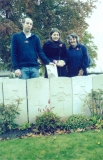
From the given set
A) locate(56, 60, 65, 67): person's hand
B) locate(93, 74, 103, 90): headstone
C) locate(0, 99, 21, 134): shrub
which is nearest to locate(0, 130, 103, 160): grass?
locate(0, 99, 21, 134): shrub

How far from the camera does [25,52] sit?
546 centimetres

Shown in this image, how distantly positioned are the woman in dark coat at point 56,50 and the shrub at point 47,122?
1251 millimetres

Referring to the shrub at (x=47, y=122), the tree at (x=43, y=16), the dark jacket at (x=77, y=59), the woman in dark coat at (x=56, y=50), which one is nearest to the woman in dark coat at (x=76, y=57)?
the dark jacket at (x=77, y=59)

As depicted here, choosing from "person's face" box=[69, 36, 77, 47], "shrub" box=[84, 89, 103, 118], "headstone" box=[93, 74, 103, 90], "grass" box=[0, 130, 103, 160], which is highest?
"person's face" box=[69, 36, 77, 47]

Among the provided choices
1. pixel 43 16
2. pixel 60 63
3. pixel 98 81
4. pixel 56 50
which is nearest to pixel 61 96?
pixel 60 63

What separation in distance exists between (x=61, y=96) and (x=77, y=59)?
978mm

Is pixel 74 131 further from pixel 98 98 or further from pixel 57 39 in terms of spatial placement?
pixel 57 39

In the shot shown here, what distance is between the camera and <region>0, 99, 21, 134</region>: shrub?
17.3 feet

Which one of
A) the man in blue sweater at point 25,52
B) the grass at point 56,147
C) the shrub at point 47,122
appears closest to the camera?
the grass at point 56,147

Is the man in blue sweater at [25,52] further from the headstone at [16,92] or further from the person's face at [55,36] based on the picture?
the person's face at [55,36]

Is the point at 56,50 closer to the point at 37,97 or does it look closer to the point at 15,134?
the point at 37,97

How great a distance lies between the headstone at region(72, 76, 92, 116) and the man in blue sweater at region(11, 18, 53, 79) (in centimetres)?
98

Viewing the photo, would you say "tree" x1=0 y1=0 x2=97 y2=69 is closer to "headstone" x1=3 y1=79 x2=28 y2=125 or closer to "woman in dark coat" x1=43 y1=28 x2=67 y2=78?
"woman in dark coat" x1=43 y1=28 x2=67 y2=78

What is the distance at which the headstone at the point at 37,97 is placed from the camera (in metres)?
5.71
